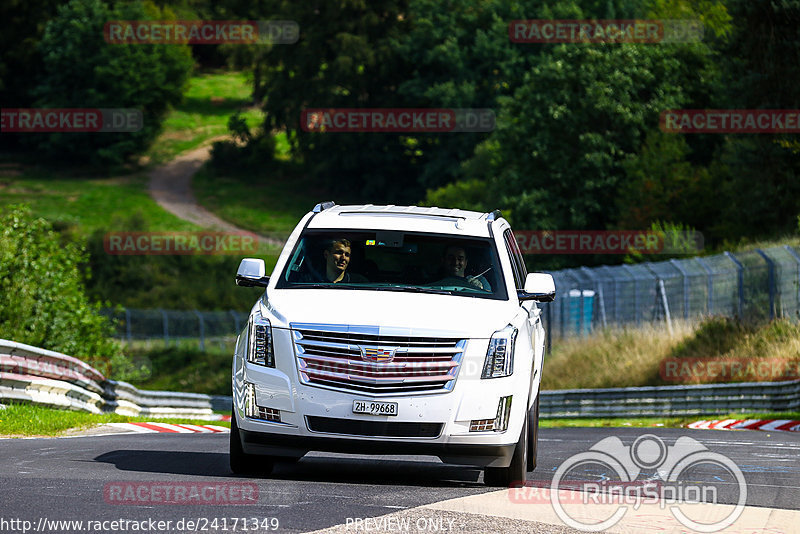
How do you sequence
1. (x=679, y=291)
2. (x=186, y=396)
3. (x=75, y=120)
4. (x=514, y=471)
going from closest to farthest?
1. (x=514, y=471)
2. (x=186, y=396)
3. (x=679, y=291)
4. (x=75, y=120)

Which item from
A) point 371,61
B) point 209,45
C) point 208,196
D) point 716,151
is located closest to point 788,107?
point 716,151

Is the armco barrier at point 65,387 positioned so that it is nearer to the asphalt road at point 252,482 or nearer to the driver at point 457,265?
the asphalt road at point 252,482

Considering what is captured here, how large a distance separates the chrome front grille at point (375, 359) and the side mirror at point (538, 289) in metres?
1.21

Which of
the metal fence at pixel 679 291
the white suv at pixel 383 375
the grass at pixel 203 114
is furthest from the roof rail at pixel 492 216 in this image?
the grass at pixel 203 114

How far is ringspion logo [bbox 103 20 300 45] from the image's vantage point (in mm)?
106812

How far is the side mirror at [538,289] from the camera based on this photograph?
1089 cm

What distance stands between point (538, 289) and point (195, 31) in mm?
118928

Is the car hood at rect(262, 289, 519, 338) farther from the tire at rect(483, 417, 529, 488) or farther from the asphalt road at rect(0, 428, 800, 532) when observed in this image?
the asphalt road at rect(0, 428, 800, 532)

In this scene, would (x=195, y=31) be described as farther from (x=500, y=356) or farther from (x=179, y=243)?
(x=500, y=356)

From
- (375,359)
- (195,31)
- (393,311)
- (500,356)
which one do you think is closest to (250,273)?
(393,311)

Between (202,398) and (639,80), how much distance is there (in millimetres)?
37667

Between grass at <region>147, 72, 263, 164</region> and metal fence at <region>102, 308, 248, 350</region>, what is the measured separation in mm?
58003

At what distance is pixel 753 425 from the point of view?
21.7 meters

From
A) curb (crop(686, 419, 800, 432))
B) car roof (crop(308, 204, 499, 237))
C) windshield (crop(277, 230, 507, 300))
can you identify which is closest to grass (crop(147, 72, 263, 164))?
curb (crop(686, 419, 800, 432))
